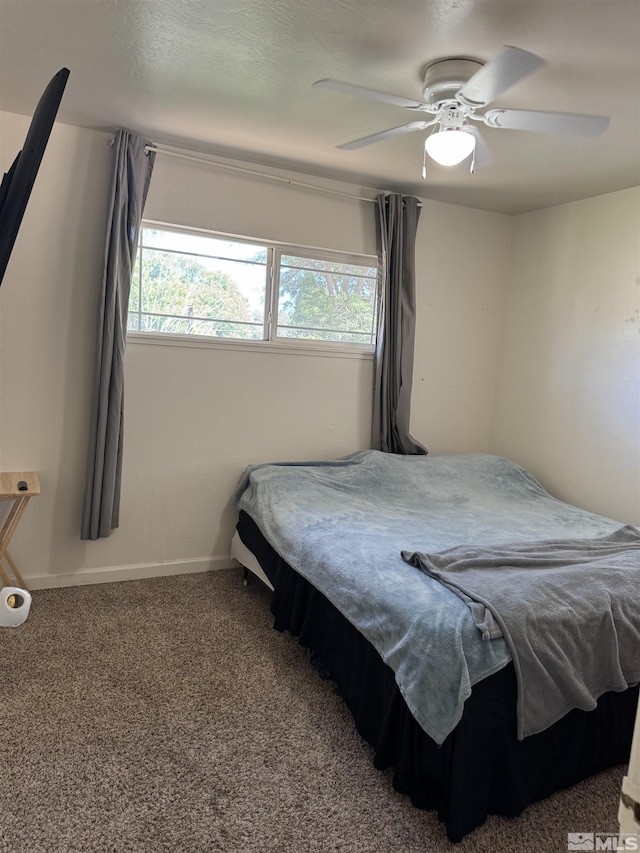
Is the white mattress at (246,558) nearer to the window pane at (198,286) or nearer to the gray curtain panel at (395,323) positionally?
the gray curtain panel at (395,323)

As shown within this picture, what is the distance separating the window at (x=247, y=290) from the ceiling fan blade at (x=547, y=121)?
5.18 feet

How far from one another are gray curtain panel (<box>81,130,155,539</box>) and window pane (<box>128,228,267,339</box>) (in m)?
0.21

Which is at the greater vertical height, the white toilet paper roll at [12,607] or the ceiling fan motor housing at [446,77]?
the ceiling fan motor housing at [446,77]

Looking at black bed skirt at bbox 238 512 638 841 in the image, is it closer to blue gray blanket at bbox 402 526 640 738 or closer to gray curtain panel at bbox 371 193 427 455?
blue gray blanket at bbox 402 526 640 738

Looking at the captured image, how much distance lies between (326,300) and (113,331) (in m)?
1.37

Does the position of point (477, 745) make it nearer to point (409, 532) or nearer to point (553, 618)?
point (553, 618)

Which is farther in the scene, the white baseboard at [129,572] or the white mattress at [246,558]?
the white baseboard at [129,572]

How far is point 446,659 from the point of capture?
156 centimetres

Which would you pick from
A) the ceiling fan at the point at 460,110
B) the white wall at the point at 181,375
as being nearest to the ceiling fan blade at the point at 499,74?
the ceiling fan at the point at 460,110

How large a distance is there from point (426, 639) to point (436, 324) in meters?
2.69

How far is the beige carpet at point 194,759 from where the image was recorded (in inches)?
60.3

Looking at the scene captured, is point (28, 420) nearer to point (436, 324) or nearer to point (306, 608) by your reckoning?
point (306, 608)

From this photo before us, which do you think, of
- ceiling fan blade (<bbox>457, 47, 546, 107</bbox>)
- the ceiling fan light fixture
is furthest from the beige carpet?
ceiling fan blade (<bbox>457, 47, 546, 107</bbox>)

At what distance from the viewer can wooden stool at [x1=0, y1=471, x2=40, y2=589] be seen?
261 cm
